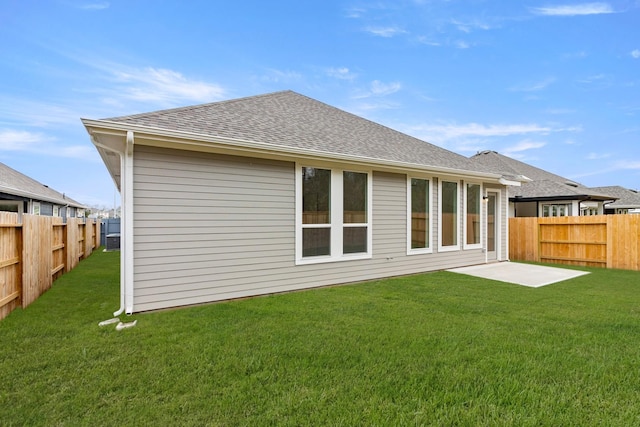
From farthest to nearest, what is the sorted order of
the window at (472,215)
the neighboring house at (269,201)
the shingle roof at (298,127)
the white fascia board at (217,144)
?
the window at (472,215) → the shingle roof at (298,127) → the neighboring house at (269,201) → the white fascia board at (217,144)

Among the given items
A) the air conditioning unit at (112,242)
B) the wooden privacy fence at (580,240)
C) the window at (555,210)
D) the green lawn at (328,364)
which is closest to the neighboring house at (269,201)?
the green lawn at (328,364)

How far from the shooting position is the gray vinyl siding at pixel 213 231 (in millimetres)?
4707

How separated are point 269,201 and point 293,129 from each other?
1920mm

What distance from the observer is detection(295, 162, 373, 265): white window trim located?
19.8 feet

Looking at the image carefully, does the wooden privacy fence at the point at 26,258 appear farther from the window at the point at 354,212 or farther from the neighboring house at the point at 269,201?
the window at the point at 354,212

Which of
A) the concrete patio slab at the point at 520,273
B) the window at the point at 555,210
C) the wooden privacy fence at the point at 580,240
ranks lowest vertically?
the concrete patio slab at the point at 520,273

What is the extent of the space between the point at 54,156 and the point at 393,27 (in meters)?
21.2

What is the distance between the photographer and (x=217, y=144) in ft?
16.5

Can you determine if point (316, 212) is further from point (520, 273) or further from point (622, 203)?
point (622, 203)

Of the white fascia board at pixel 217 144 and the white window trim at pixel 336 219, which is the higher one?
the white fascia board at pixel 217 144

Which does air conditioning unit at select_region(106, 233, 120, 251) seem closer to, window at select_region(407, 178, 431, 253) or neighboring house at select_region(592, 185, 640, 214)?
window at select_region(407, 178, 431, 253)

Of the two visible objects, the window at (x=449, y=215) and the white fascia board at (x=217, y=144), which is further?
the window at (x=449, y=215)

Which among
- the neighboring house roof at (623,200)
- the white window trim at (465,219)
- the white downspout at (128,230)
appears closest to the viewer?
the white downspout at (128,230)

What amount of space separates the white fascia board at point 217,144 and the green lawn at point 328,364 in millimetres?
2508
